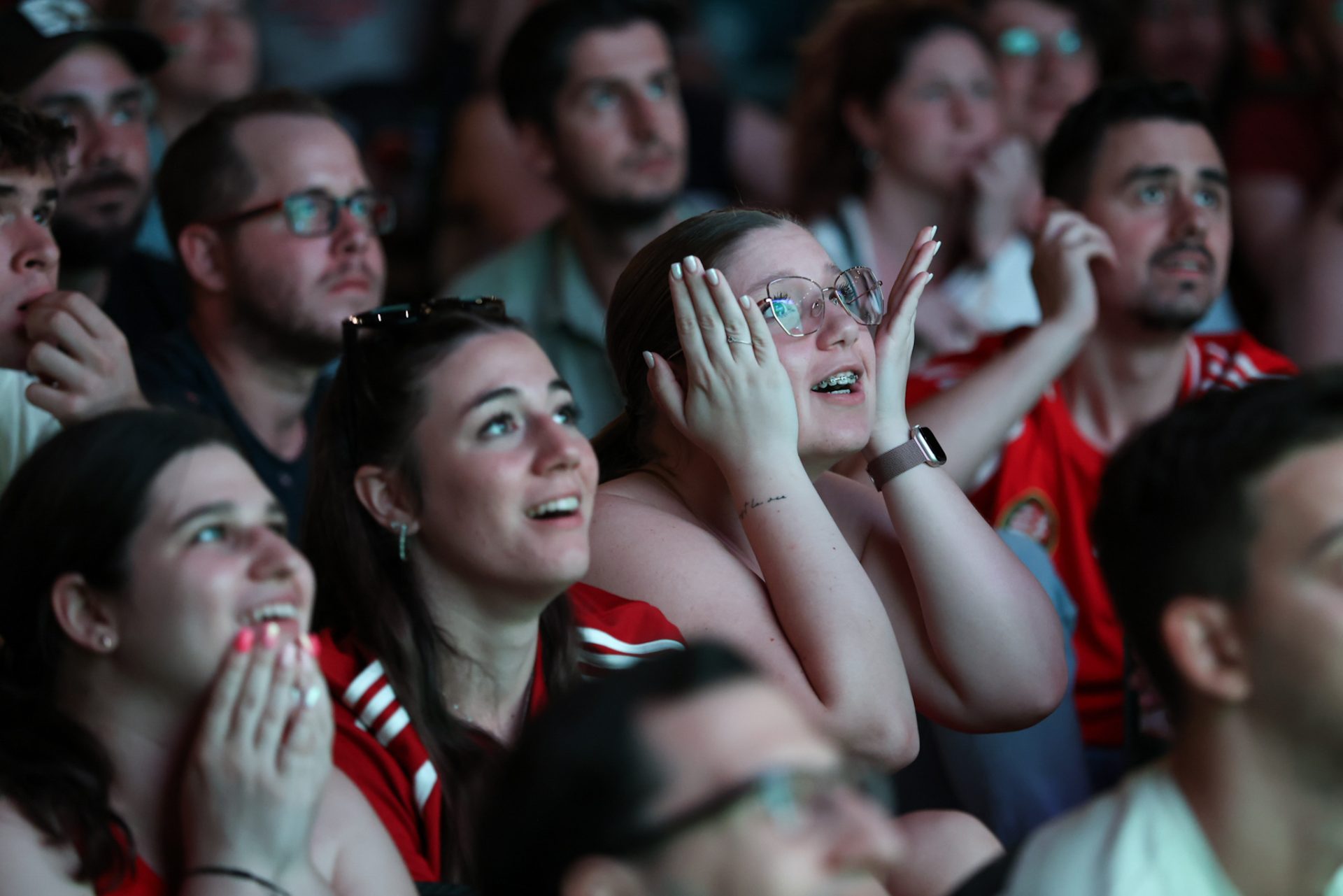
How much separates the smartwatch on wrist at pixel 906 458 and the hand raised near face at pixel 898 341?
0.09ft

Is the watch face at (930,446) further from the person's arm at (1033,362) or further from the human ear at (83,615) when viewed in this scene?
the human ear at (83,615)

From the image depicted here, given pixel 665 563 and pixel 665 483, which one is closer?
pixel 665 563

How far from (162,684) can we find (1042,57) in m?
3.49

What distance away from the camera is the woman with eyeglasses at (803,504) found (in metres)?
1.90

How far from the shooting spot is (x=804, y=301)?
2.07 m

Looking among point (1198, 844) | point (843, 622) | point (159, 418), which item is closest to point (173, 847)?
point (159, 418)

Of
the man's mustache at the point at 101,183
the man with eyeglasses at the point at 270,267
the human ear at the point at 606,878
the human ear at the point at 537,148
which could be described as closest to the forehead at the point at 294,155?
the man with eyeglasses at the point at 270,267

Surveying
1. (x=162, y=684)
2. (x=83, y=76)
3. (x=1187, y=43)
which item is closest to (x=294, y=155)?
(x=83, y=76)

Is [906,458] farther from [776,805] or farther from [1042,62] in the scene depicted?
[1042,62]

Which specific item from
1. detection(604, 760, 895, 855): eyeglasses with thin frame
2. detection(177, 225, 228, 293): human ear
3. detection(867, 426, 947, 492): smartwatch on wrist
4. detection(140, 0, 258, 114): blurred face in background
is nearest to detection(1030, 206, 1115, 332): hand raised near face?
detection(867, 426, 947, 492): smartwatch on wrist

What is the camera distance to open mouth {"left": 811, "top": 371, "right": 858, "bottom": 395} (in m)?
2.07

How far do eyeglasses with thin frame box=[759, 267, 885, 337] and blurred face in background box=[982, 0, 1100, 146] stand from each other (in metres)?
2.34

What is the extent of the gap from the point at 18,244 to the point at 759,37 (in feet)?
12.0

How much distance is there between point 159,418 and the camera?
4.99 ft
